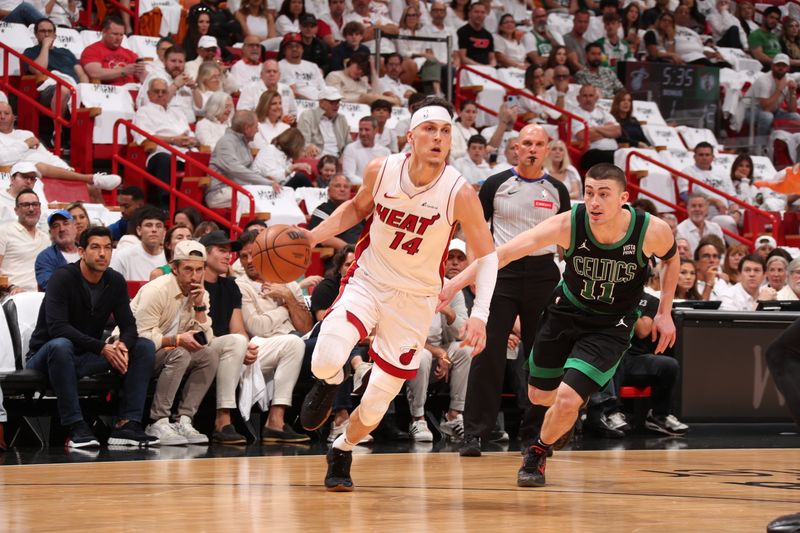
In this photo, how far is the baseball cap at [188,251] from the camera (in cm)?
882

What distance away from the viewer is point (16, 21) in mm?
13516

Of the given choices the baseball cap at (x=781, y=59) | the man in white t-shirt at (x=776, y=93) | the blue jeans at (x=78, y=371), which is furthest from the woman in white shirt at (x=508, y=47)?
the blue jeans at (x=78, y=371)

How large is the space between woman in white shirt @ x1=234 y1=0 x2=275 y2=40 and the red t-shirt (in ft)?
A: 7.60

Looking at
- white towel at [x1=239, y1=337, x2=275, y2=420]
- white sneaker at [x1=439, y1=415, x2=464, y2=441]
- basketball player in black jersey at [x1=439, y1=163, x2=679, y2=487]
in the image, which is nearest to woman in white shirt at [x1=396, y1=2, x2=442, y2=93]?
white sneaker at [x1=439, y1=415, x2=464, y2=441]

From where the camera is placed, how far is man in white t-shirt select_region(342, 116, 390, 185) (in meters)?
13.3

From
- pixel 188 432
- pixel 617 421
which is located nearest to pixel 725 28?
pixel 617 421

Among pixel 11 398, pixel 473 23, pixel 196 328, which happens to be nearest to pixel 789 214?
pixel 473 23

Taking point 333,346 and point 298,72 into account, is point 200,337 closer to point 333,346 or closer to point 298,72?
point 333,346

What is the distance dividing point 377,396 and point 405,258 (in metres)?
0.67

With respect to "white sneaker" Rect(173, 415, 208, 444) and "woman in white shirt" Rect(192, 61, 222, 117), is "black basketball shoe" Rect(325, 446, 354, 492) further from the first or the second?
"woman in white shirt" Rect(192, 61, 222, 117)

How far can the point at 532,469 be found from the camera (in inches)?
252

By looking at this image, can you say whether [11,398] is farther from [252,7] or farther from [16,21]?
[252,7]

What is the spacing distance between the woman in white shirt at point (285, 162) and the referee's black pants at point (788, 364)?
8.45m

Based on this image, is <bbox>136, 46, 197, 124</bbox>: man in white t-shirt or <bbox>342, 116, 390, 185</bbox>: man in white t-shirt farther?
<bbox>342, 116, 390, 185</bbox>: man in white t-shirt
